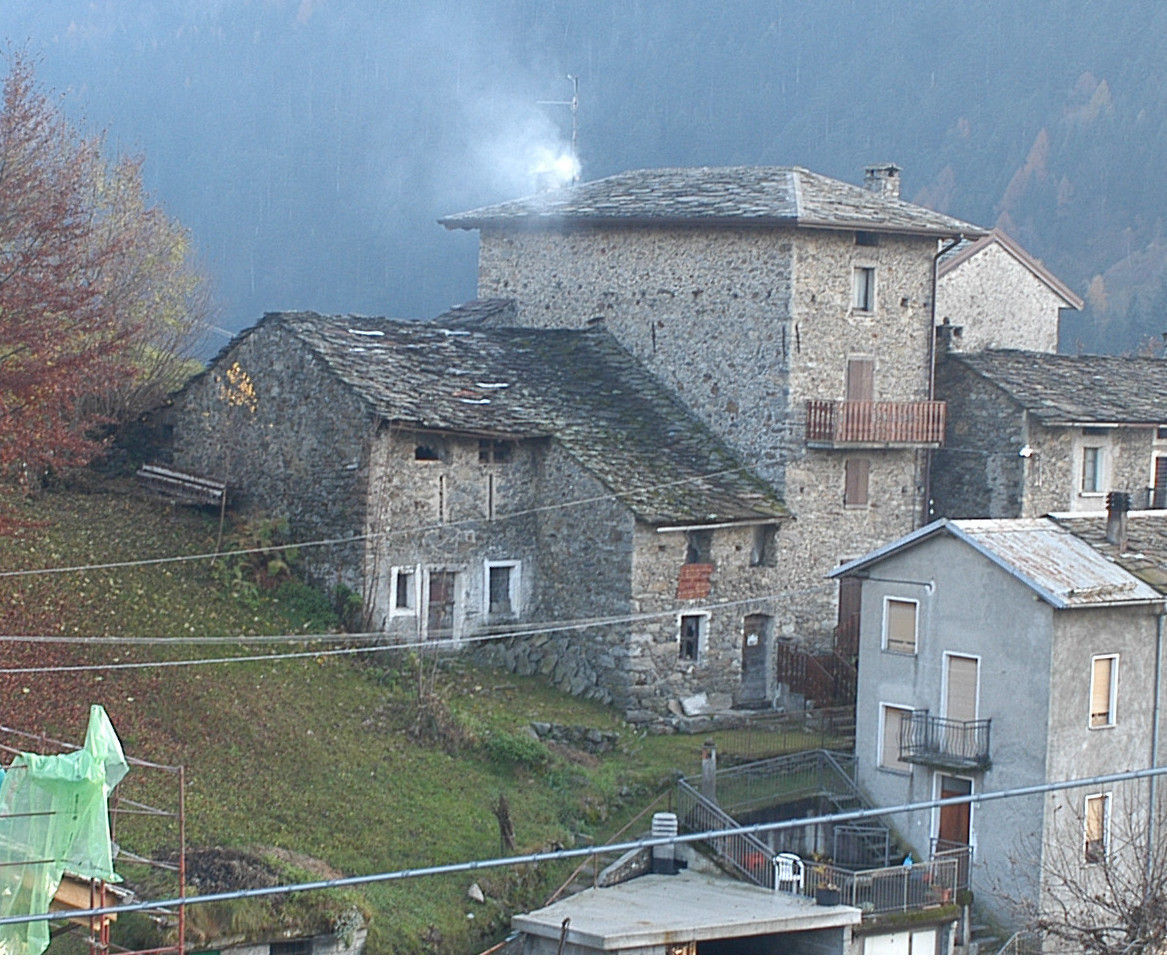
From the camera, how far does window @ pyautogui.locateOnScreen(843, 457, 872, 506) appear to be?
34594mm

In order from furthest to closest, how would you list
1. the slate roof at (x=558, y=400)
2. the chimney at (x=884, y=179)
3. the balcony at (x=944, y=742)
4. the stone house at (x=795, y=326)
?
1. the chimney at (x=884, y=179)
2. the stone house at (x=795, y=326)
3. the slate roof at (x=558, y=400)
4. the balcony at (x=944, y=742)

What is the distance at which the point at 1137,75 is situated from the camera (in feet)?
325

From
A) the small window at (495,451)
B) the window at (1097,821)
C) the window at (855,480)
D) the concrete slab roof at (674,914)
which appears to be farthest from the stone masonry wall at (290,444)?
the window at (1097,821)

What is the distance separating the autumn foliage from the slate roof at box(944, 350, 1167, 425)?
17.3m

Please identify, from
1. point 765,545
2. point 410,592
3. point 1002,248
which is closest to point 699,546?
point 765,545

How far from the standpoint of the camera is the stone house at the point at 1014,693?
→ 2655 centimetres

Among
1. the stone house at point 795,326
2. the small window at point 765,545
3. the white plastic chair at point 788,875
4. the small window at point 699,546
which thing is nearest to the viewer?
the white plastic chair at point 788,875

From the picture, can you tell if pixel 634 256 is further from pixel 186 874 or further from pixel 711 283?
pixel 186 874

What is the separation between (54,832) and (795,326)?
64.5 feet

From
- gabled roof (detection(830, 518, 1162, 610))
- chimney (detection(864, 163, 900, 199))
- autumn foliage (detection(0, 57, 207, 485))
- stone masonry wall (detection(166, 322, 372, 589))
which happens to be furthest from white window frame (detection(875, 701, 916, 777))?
chimney (detection(864, 163, 900, 199))

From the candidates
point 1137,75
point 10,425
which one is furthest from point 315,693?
point 1137,75

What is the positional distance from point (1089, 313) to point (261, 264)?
132ft

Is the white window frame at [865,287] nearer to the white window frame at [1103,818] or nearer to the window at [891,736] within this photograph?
the window at [891,736]

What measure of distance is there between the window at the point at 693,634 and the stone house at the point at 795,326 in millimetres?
2040
